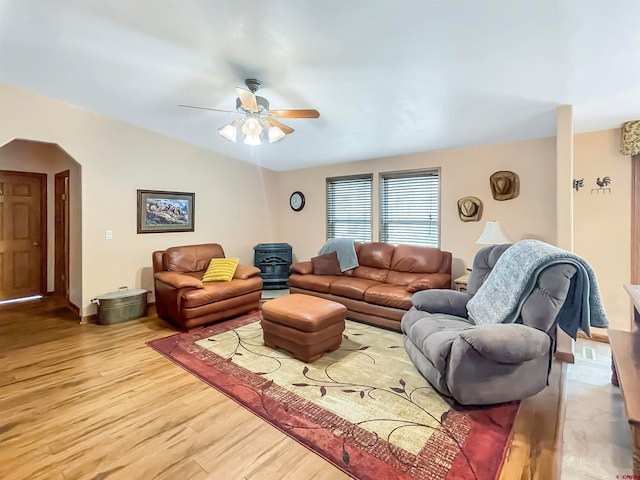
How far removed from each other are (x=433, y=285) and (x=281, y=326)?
1.92 m

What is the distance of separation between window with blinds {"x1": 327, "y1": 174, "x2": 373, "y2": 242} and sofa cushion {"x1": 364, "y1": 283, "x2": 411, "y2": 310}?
1462 millimetres

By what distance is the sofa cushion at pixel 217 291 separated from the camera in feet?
12.2

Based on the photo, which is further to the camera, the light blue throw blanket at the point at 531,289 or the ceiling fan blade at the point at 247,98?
the ceiling fan blade at the point at 247,98

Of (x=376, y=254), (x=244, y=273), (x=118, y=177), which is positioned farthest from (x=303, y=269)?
(x=118, y=177)

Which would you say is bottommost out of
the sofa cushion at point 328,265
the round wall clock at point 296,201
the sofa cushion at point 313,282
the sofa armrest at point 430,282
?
the sofa cushion at point 313,282

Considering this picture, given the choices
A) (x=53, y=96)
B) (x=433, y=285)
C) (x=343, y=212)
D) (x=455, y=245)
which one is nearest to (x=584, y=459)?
(x=433, y=285)

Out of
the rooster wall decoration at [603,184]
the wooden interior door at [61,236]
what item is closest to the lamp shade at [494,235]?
the rooster wall decoration at [603,184]

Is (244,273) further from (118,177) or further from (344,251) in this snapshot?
(118,177)

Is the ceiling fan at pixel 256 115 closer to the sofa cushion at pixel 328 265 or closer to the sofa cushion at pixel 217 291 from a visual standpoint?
the sofa cushion at pixel 217 291

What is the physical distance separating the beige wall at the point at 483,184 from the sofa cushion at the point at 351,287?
112 cm

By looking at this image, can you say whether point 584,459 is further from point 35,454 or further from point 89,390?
point 89,390

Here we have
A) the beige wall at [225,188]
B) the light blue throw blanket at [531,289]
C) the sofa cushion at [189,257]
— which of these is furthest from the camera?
the sofa cushion at [189,257]

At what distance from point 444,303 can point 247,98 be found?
256 cm

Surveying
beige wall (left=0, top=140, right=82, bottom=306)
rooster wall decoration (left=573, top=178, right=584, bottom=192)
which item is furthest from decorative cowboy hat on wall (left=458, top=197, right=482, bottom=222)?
beige wall (left=0, top=140, right=82, bottom=306)
